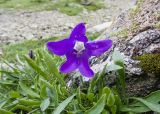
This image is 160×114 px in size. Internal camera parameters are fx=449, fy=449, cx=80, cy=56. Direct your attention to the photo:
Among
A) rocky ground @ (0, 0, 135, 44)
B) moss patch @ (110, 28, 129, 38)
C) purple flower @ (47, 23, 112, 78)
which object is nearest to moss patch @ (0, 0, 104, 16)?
rocky ground @ (0, 0, 135, 44)

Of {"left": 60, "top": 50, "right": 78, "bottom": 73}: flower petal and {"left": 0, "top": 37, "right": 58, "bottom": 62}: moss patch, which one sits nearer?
{"left": 60, "top": 50, "right": 78, "bottom": 73}: flower petal

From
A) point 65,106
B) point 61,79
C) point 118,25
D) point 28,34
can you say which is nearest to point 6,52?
point 28,34

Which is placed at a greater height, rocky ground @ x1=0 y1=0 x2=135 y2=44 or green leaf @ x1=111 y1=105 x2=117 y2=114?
green leaf @ x1=111 y1=105 x2=117 y2=114

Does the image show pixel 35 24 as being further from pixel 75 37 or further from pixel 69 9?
pixel 75 37

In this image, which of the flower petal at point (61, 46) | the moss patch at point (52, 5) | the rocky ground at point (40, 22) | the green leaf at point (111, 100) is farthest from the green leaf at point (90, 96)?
the moss patch at point (52, 5)

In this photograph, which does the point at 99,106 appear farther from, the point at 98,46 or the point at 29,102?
the point at 29,102

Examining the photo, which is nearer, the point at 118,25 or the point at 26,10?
the point at 118,25

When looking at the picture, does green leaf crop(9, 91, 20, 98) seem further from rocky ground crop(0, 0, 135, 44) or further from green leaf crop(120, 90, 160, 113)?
rocky ground crop(0, 0, 135, 44)

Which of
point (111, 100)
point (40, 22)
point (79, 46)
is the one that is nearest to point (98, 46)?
point (79, 46)
